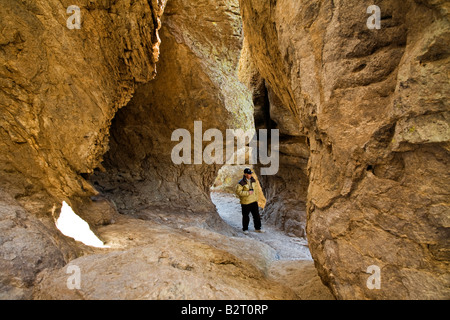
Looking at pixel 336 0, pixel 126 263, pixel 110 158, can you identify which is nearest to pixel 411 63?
pixel 336 0

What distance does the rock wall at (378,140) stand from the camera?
1.48 metres

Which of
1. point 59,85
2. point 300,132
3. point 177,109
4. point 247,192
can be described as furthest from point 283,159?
point 59,85

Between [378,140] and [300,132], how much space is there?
128 cm

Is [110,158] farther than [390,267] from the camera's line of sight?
Yes

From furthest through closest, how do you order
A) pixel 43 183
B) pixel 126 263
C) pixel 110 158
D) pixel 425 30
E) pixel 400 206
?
pixel 110 158 < pixel 43 183 < pixel 126 263 < pixel 400 206 < pixel 425 30

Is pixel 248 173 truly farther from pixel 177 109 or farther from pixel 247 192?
pixel 177 109

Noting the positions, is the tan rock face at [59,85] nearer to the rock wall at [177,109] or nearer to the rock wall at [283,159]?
the rock wall at [177,109]

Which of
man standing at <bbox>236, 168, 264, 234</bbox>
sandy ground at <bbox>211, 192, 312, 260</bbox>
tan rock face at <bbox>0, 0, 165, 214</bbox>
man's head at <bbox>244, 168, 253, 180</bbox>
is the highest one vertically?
tan rock face at <bbox>0, 0, 165, 214</bbox>

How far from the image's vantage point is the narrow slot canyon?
1.55 m

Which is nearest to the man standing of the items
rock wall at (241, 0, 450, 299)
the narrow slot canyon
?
the narrow slot canyon

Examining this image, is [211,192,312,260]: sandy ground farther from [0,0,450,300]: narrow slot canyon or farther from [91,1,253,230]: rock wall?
[91,1,253,230]: rock wall

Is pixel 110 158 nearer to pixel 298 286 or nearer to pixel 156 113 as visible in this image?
pixel 156 113
